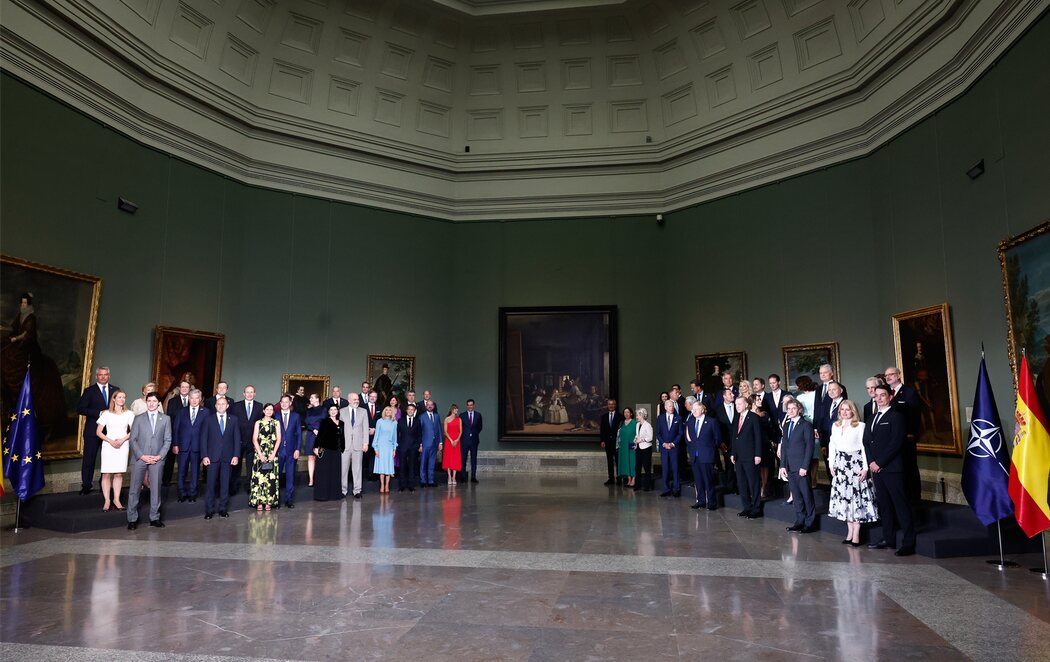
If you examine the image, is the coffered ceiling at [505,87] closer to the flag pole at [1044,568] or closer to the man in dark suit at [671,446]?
the man in dark suit at [671,446]

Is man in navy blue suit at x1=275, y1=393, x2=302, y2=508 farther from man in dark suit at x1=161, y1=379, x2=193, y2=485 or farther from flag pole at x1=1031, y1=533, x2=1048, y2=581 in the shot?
flag pole at x1=1031, y1=533, x2=1048, y2=581

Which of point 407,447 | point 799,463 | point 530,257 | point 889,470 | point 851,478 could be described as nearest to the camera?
point 889,470

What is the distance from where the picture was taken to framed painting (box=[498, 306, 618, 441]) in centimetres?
1728

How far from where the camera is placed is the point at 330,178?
54.6 feet

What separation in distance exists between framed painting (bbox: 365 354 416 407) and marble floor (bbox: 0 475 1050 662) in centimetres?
728

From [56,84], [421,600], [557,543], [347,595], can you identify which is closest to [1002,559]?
[557,543]

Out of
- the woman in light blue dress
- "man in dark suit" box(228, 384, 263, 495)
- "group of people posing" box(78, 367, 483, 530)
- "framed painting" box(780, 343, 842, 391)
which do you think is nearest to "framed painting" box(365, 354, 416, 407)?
"group of people posing" box(78, 367, 483, 530)

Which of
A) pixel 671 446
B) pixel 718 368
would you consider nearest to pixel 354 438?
pixel 671 446

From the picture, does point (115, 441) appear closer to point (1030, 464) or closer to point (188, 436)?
point (188, 436)

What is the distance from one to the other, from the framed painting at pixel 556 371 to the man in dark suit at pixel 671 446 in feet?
13.0

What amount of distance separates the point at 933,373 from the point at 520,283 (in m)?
9.98

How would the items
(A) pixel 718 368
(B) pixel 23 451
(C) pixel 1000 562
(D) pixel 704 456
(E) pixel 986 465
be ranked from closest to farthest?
1. (C) pixel 1000 562
2. (E) pixel 986 465
3. (B) pixel 23 451
4. (D) pixel 704 456
5. (A) pixel 718 368

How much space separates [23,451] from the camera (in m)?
9.09

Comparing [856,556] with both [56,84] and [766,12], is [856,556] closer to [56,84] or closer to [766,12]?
[766,12]
